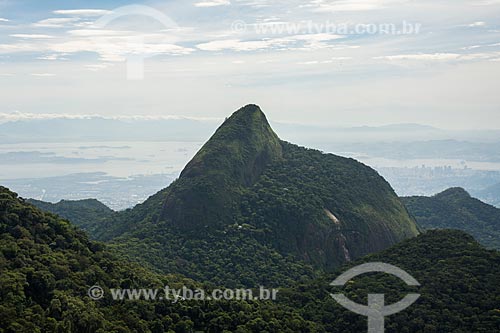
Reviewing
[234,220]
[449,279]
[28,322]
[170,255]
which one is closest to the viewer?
[28,322]

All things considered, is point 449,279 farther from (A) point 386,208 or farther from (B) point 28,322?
(A) point 386,208

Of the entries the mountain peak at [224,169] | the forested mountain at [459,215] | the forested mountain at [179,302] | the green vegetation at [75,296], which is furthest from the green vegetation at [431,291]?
the forested mountain at [459,215]

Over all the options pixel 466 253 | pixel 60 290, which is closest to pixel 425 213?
pixel 466 253

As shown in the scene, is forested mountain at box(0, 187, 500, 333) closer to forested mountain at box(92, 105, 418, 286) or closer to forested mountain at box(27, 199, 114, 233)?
forested mountain at box(92, 105, 418, 286)

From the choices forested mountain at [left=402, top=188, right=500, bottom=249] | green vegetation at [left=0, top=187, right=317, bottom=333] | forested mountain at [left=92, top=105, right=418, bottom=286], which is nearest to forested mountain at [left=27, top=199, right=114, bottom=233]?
forested mountain at [left=92, top=105, right=418, bottom=286]

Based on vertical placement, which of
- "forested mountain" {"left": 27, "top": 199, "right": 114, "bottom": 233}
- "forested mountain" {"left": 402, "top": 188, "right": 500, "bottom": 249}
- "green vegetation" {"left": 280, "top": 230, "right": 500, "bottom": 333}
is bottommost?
"forested mountain" {"left": 402, "top": 188, "right": 500, "bottom": 249}

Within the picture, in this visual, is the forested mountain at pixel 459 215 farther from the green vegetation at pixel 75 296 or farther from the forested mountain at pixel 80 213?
the green vegetation at pixel 75 296

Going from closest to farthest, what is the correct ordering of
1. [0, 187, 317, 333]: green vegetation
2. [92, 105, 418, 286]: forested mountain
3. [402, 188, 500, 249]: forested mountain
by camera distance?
[0, 187, 317, 333]: green vegetation, [92, 105, 418, 286]: forested mountain, [402, 188, 500, 249]: forested mountain

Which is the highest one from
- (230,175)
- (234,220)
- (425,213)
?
(230,175)
